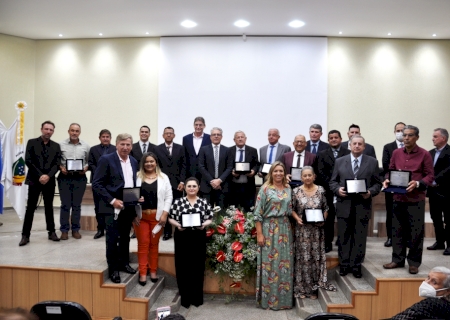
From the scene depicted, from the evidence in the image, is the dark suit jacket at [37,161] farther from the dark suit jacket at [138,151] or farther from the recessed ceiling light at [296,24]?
the recessed ceiling light at [296,24]

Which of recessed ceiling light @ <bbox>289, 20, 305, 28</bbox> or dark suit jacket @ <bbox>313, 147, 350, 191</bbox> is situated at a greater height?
recessed ceiling light @ <bbox>289, 20, 305, 28</bbox>

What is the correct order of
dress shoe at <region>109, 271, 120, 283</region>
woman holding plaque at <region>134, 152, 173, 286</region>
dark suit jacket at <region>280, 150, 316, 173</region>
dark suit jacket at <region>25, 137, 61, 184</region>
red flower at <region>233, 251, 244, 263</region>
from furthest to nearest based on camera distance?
dark suit jacket at <region>25, 137, 61, 184</region>, dark suit jacket at <region>280, 150, 316, 173</region>, red flower at <region>233, 251, 244, 263</region>, woman holding plaque at <region>134, 152, 173, 286</region>, dress shoe at <region>109, 271, 120, 283</region>

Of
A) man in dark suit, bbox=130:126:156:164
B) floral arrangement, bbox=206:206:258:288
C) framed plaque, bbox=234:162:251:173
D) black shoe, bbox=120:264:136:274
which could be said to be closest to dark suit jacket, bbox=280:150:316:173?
framed plaque, bbox=234:162:251:173

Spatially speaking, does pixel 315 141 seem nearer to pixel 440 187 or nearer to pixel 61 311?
pixel 440 187

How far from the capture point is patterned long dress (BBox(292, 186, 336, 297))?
4.63 m

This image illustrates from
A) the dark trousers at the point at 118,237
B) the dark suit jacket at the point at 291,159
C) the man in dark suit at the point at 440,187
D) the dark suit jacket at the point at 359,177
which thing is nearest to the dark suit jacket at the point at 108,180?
the dark trousers at the point at 118,237

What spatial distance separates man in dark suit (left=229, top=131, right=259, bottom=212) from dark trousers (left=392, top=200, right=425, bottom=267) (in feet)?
6.28

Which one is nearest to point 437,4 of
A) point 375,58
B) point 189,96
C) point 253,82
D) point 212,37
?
point 375,58

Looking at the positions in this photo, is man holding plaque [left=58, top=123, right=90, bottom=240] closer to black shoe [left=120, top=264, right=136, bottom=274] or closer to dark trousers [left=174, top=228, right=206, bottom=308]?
black shoe [left=120, top=264, right=136, bottom=274]

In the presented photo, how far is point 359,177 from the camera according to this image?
459 cm

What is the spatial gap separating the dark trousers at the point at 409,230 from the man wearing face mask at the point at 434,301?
1.47 meters

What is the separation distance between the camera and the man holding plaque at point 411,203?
4.32 m

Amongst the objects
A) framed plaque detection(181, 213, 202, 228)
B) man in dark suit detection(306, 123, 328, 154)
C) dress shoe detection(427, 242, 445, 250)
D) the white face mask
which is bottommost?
dress shoe detection(427, 242, 445, 250)

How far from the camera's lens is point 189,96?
27.4ft
